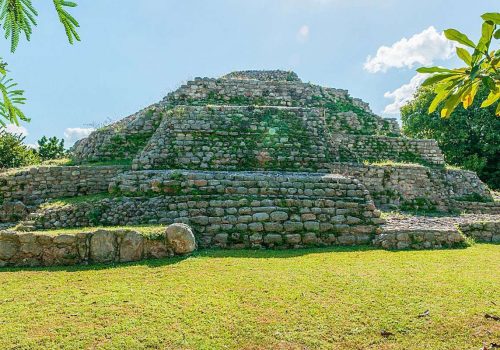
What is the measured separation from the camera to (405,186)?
13.8 metres

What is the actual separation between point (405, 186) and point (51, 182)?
1375 cm

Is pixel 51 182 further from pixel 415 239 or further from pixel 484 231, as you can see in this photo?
pixel 484 231

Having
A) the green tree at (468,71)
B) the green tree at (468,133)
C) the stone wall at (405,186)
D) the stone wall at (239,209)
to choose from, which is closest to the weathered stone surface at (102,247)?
the stone wall at (239,209)

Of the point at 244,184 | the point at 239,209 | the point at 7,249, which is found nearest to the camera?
the point at 7,249

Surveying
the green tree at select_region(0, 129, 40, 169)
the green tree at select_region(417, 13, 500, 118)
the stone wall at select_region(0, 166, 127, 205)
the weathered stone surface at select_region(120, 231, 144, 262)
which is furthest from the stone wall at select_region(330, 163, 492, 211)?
the green tree at select_region(0, 129, 40, 169)

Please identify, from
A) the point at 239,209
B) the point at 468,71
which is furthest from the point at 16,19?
the point at 239,209

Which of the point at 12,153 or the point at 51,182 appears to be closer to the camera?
the point at 51,182

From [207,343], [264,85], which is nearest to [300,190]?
[207,343]

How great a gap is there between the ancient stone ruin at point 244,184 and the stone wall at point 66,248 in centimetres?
2

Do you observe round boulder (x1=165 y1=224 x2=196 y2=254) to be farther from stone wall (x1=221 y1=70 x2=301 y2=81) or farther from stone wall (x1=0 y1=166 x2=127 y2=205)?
stone wall (x1=221 y1=70 x2=301 y2=81)

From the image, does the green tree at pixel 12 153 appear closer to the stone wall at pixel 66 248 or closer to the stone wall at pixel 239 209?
the stone wall at pixel 239 209

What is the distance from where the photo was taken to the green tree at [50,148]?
98.6ft

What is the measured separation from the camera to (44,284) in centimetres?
586

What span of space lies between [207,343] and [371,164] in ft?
38.4
